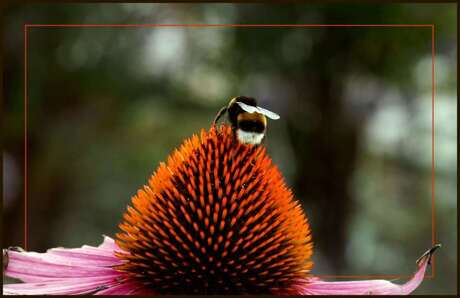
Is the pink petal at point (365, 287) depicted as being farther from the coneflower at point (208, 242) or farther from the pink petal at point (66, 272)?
the pink petal at point (66, 272)

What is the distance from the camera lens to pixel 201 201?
1.57m

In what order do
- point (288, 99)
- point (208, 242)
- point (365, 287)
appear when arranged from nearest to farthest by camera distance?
point (208, 242) < point (365, 287) < point (288, 99)

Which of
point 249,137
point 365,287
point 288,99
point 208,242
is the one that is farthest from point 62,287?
point 288,99

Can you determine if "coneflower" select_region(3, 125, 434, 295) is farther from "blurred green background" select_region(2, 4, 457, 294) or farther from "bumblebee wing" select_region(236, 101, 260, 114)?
"blurred green background" select_region(2, 4, 457, 294)

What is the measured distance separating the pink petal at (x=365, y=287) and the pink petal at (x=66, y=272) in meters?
0.51

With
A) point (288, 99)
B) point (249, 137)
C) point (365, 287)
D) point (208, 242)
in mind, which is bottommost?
point (365, 287)

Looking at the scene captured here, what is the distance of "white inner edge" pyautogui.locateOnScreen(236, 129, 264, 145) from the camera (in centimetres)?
159

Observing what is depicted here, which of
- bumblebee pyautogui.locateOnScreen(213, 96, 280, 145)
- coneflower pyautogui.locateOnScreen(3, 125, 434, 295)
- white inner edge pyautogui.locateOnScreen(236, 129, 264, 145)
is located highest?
bumblebee pyautogui.locateOnScreen(213, 96, 280, 145)

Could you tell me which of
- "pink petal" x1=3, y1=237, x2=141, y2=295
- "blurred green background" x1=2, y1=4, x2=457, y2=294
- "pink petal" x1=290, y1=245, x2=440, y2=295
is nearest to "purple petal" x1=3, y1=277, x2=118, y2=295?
"pink petal" x1=3, y1=237, x2=141, y2=295

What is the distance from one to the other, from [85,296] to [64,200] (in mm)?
6171

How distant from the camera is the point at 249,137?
160 centimetres

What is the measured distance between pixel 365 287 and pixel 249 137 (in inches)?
22.0

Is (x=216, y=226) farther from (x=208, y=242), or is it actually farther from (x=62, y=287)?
(x=62, y=287)

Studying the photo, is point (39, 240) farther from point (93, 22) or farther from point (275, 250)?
point (275, 250)
